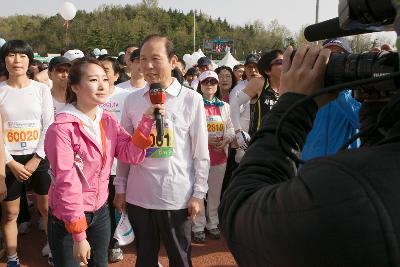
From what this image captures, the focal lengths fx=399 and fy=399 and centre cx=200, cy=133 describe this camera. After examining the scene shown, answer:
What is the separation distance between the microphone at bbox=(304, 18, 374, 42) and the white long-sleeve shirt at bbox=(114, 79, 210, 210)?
1.60 m

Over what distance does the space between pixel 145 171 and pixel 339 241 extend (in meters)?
2.05

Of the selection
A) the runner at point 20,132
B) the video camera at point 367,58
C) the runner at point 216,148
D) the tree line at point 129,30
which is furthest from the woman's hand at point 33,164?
the tree line at point 129,30

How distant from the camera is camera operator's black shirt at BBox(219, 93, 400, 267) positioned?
0.54 meters

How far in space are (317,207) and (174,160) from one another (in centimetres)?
199

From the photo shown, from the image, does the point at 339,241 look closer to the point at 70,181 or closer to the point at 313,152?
the point at 313,152

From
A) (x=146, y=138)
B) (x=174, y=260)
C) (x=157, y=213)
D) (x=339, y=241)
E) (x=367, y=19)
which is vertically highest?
(x=367, y=19)

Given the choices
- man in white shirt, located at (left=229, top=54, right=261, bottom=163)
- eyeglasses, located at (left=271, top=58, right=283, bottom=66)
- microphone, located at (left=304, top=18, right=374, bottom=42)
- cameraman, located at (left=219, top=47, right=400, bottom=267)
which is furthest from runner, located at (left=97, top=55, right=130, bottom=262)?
cameraman, located at (left=219, top=47, right=400, bottom=267)

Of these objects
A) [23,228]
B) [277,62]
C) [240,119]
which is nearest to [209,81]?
[240,119]

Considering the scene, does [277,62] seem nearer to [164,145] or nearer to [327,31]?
[164,145]

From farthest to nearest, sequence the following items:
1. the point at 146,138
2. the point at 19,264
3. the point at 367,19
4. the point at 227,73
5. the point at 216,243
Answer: the point at 227,73, the point at 216,243, the point at 19,264, the point at 146,138, the point at 367,19

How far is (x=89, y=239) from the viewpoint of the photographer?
95.6 inches

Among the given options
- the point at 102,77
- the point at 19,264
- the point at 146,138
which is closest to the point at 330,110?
the point at 146,138

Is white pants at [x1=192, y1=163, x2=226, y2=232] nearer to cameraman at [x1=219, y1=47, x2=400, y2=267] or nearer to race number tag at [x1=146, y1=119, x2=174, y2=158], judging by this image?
race number tag at [x1=146, y1=119, x2=174, y2=158]

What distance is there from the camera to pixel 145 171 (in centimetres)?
253
